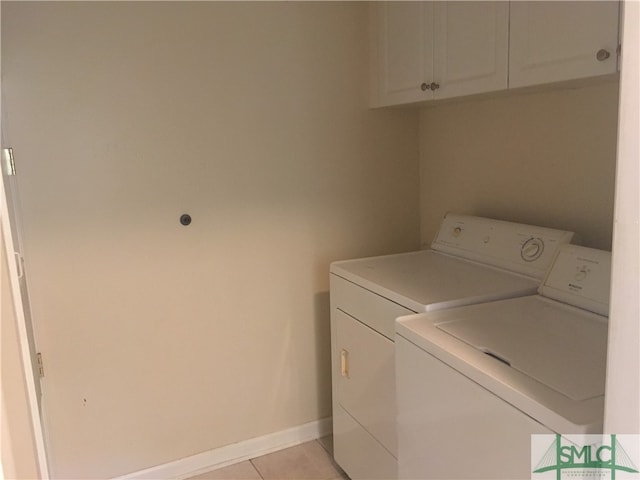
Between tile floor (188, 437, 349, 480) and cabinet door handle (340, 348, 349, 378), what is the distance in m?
0.49

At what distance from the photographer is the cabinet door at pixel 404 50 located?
6.50 feet

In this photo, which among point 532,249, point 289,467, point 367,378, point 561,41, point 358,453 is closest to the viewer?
point 561,41

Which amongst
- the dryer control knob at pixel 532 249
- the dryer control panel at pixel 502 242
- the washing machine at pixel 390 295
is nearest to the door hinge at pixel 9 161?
the washing machine at pixel 390 295

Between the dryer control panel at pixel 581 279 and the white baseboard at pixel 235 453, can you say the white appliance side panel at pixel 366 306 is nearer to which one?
the dryer control panel at pixel 581 279

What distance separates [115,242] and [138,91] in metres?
0.59

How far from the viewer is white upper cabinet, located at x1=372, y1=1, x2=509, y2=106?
1.68m

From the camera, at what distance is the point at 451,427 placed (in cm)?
126

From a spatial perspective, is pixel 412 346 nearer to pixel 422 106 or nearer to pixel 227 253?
pixel 227 253

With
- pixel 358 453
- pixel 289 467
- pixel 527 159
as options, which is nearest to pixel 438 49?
pixel 527 159

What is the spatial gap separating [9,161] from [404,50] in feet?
5.06

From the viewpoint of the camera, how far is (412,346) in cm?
141

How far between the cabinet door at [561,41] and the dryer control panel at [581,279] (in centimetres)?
53

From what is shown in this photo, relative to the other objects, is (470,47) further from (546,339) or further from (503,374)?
(503,374)

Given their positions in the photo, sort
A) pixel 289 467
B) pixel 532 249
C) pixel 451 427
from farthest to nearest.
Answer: pixel 289 467 < pixel 532 249 < pixel 451 427
